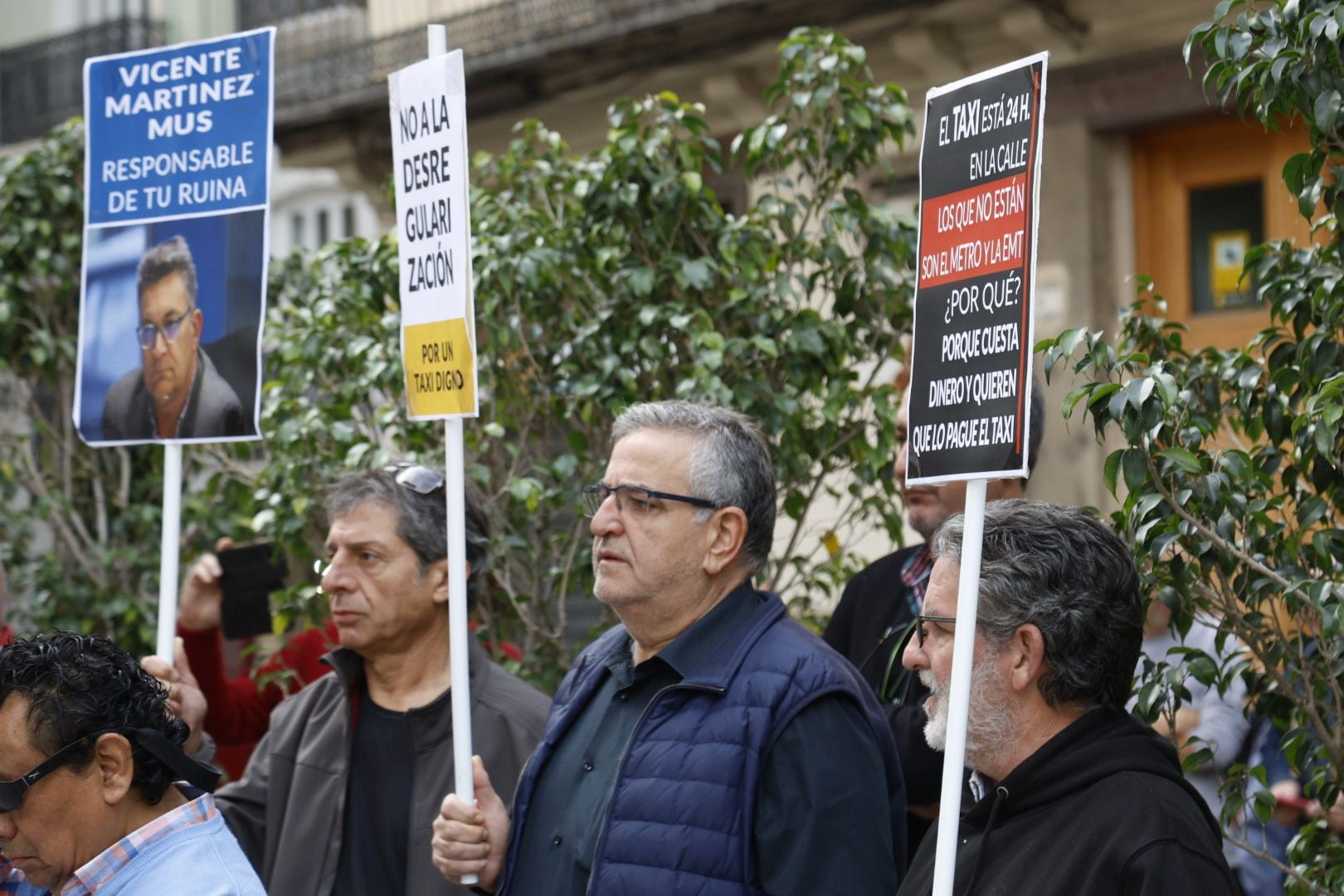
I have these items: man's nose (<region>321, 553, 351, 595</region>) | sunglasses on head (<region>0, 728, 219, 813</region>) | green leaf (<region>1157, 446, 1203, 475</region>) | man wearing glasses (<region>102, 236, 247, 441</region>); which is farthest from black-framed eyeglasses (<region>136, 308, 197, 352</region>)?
green leaf (<region>1157, 446, 1203, 475</region>)

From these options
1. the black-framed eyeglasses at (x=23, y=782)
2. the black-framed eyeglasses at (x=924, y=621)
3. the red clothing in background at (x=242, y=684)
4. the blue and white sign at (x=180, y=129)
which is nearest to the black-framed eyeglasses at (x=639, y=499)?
the black-framed eyeglasses at (x=924, y=621)

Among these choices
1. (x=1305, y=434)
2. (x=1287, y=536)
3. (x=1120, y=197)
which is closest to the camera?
(x=1305, y=434)

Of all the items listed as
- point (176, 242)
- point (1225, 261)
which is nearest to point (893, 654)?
point (176, 242)

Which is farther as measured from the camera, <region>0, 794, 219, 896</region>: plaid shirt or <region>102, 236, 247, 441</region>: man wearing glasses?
<region>102, 236, 247, 441</region>: man wearing glasses

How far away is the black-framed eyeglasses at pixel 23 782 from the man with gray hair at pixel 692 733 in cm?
94

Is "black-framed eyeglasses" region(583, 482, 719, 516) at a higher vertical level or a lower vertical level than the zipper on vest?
higher

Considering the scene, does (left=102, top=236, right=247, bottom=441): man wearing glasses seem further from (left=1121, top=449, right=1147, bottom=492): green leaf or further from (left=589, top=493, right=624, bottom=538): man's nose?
(left=1121, top=449, right=1147, bottom=492): green leaf

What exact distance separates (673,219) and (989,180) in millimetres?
2533

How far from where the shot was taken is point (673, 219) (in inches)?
227

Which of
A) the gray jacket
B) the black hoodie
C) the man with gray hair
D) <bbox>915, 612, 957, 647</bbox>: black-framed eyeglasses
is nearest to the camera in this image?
the black hoodie

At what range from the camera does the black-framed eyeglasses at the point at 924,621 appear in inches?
134

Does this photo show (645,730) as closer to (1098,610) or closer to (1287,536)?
(1098,610)

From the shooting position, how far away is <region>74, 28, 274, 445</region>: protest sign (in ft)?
16.2

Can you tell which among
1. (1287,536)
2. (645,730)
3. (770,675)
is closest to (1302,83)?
(1287,536)
